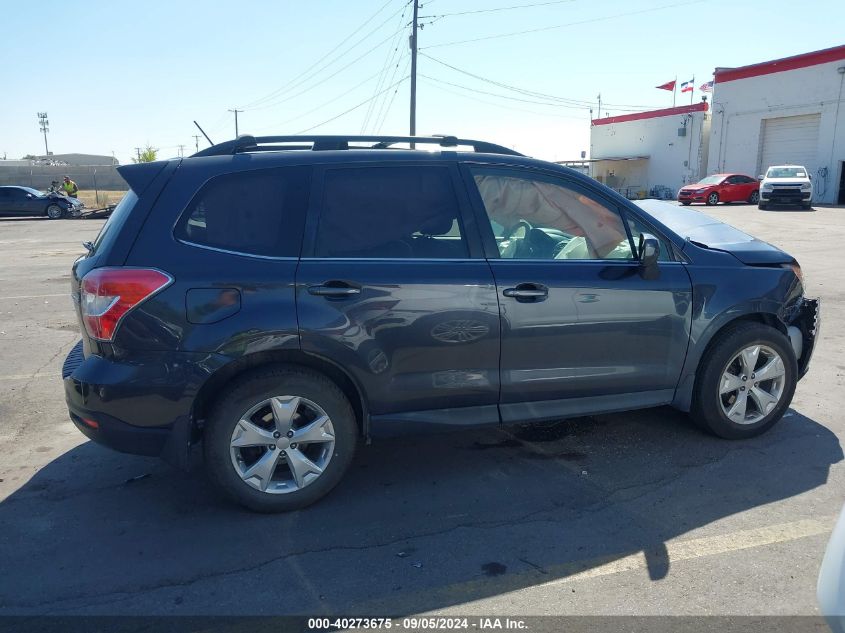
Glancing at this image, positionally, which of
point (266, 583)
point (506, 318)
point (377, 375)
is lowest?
point (266, 583)

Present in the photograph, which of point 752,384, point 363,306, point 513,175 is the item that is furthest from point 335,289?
point 752,384

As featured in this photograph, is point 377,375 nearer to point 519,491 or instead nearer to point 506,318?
point 506,318

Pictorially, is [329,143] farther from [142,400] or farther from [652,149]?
[652,149]

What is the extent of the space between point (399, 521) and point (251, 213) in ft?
5.95

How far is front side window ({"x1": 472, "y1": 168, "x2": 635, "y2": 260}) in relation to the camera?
13.2 ft

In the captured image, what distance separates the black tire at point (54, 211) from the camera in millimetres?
28719

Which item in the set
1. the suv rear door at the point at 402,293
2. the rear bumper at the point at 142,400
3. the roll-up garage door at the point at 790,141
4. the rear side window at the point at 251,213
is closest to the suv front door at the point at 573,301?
the suv rear door at the point at 402,293

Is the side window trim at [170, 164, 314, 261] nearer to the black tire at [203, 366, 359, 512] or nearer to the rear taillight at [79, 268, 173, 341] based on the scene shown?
the rear taillight at [79, 268, 173, 341]

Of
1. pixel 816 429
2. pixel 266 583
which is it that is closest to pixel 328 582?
pixel 266 583

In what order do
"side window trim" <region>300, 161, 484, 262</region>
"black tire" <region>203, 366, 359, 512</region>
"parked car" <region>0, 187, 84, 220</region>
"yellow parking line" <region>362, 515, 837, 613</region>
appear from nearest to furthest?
1. "yellow parking line" <region>362, 515, 837, 613</region>
2. "black tire" <region>203, 366, 359, 512</region>
3. "side window trim" <region>300, 161, 484, 262</region>
4. "parked car" <region>0, 187, 84, 220</region>

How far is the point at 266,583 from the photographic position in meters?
3.08

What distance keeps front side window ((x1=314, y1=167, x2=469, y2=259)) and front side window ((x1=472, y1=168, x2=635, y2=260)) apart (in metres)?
0.26

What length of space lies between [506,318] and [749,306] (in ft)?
5.75

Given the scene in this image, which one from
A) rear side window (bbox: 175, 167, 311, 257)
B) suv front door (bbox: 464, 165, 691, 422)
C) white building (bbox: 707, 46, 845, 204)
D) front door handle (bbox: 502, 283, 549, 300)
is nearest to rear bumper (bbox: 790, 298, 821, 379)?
suv front door (bbox: 464, 165, 691, 422)
